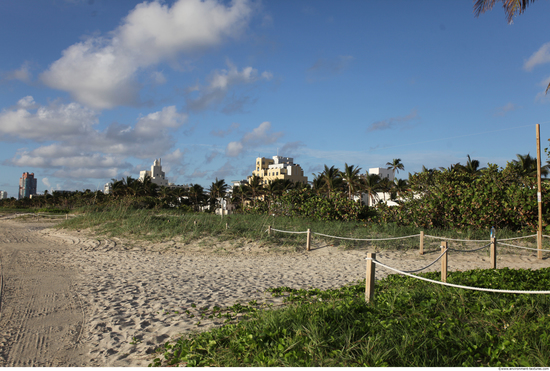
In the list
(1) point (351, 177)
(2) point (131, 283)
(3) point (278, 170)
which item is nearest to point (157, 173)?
(3) point (278, 170)

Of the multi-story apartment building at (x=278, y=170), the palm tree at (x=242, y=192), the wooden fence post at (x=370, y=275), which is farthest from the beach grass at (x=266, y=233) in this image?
the multi-story apartment building at (x=278, y=170)

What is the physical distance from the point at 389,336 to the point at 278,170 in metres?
99.8

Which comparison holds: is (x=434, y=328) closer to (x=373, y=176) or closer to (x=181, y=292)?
(x=181, y=292)

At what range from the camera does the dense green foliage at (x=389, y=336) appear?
3156 mm

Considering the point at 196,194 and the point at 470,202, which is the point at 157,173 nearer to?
the point at 196,194

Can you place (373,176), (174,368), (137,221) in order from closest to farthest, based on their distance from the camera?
1. (174,368)
2. (137,221)
3. (373,176)

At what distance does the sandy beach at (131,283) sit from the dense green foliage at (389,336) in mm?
896

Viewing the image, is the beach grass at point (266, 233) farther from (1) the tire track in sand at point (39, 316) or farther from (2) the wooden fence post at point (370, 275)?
(2) the wooden fence post at point (370, 275)

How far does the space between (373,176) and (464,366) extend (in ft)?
171

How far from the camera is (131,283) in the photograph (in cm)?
745

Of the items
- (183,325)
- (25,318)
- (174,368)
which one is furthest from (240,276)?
(174,368)

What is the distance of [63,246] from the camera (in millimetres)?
13531

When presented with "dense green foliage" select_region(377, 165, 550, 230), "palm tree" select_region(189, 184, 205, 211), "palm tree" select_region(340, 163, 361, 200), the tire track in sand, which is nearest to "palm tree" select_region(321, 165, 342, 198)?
"palm tree" select_region(340, 163, 361, 200)

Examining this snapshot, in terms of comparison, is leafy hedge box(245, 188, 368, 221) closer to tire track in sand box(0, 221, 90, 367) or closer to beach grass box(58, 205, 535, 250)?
beach grass box(58, 205, 535, 250)
